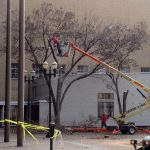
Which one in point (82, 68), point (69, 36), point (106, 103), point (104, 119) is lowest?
point (104, 119)

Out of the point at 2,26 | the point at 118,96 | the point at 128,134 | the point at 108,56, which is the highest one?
the point at 2,26

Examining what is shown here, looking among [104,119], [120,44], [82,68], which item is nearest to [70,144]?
[104,119]

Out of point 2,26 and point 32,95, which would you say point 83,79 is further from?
point 2,26

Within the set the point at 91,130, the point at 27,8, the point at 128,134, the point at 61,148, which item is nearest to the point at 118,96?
the point at 91,130

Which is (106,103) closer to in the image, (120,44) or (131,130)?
(120,44)

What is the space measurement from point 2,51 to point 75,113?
376 inches

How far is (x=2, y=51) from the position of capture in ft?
159

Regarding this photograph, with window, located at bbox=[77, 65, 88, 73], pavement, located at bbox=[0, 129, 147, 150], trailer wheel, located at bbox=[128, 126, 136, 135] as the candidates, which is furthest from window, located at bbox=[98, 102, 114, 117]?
pavement, located at bbox=[0, 129, 147, 150]

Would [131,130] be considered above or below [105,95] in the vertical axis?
below

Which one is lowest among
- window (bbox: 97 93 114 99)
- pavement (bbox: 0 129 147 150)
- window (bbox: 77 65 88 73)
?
pavement (bbox: 0 129 147 150)

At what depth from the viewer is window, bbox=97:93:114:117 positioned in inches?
1978

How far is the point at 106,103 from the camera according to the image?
5066 centimetres

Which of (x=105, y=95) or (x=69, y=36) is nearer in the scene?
(x=69, y=36)

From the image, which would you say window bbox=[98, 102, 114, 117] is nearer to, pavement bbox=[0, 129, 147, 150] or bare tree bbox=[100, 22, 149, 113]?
bare tree bbox=[100, 22, 149, 113]
